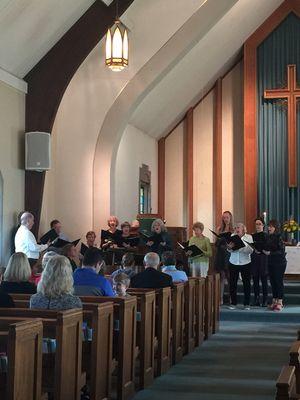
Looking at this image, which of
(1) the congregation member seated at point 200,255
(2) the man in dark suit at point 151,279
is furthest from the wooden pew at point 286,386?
(1) the congregation member seated at point 200,255

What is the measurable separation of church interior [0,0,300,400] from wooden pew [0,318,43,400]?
0.01m

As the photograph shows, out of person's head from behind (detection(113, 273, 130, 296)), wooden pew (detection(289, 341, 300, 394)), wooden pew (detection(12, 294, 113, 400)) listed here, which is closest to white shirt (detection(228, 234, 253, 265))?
person's head from behind (detection(113, 273, 130, 296))

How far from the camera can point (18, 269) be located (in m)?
A: 5.58

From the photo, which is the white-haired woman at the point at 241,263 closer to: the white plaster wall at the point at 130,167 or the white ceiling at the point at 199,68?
the white plaster wall at the point at 130,167

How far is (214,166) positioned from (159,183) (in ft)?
4.12

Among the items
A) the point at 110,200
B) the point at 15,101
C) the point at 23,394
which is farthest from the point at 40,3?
the point at 23,394

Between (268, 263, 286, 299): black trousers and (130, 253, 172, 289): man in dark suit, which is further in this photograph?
(268, 263, 286, 299): black trousers

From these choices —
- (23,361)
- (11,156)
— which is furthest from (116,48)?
(23,361)

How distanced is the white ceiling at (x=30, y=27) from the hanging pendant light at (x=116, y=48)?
2.12ft

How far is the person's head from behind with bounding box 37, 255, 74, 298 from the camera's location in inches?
181

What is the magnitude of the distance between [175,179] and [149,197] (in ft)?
3.38

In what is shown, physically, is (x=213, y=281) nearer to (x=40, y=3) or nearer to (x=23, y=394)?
(x=40, y=3)

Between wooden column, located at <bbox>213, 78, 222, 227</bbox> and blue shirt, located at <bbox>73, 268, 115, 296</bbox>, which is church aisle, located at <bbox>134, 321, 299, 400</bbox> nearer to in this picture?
blue shirt, located at <bbox>73, 268, 115, 296</bbox>

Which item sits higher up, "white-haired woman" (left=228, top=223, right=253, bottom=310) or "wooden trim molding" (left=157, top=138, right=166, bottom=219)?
"wooden trim molding" (left=157, top=138, right=166, bottom=219)
